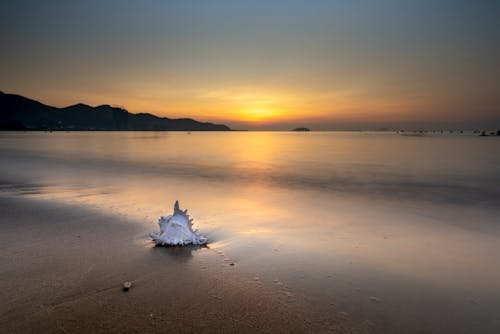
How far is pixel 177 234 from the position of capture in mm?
6375

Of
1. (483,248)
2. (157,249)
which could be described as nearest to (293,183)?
(483,248)

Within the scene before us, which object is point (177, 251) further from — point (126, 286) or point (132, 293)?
point (132, 293)

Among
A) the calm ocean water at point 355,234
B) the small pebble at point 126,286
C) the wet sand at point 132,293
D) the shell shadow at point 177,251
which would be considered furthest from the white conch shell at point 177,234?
the small pebble at point 126,286

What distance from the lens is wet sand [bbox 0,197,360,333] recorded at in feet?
11.8

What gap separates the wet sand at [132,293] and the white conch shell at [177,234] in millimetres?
247

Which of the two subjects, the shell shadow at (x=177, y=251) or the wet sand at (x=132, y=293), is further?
the shell shadow at (x=177, y=251)

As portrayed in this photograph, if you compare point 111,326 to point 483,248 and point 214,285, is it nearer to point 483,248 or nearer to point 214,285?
point 214,285

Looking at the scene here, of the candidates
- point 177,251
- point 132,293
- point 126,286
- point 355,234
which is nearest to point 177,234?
point 177,251

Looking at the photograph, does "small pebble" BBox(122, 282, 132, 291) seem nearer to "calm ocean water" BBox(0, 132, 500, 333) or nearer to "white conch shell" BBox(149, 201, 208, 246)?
"calm ocean water" BBox(0, 132, 500, 333)

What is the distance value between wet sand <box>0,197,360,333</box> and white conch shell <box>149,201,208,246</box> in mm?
247

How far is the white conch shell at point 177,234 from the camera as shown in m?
6.28

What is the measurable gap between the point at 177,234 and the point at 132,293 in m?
2.13

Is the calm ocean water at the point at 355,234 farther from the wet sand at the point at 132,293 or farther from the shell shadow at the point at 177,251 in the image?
the wet sand at the point at 132,293

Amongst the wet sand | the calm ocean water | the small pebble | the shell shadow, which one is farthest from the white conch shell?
the small pebble
